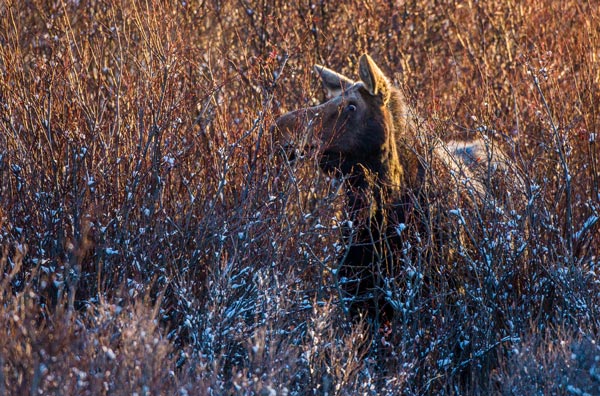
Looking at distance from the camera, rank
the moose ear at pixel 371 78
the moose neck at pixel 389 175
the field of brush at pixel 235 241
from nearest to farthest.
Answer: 1. the field of brush at pixel 235 241
2. the moose neck at pixel 389 175
3. the moose ear at pixel 371 78

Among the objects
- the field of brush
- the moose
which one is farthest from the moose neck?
Answer: the field of brush

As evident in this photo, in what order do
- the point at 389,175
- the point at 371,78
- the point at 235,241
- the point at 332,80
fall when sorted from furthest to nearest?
the point at 332,80 → the point at 371,78 → the point at 389,175 → the point at 235,241

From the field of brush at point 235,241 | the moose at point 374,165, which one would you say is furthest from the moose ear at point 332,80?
the field of brush at point 235,241

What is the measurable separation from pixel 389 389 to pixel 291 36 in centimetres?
503

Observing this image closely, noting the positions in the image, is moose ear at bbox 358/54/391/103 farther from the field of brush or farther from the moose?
the field of brush

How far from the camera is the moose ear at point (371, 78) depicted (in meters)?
6.86

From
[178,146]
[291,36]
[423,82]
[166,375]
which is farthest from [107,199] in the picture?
[423,82]

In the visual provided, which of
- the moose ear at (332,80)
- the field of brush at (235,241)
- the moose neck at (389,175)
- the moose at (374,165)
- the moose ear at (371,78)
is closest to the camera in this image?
the field of brush at (235,241)

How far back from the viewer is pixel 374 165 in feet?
22.3

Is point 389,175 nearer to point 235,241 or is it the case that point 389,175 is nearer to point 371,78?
point 371,78

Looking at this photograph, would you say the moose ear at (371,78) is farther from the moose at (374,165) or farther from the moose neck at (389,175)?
the moose neck at (389,175)

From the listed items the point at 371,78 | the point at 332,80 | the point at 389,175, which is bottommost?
the point at 389,175

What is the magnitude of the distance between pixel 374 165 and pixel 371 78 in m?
0.64

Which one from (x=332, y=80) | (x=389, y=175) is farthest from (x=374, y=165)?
(x=332, y=80)
